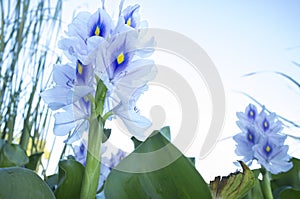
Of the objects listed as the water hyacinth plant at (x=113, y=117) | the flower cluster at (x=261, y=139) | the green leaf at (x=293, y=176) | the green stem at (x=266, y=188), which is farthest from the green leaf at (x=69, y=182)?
the green leaf at (x=293, y=176)

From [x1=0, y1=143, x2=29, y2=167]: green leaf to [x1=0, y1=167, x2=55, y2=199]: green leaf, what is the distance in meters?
0.63

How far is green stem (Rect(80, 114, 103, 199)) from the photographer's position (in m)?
0.46

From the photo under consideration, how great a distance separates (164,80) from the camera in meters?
0.70

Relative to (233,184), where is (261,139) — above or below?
below

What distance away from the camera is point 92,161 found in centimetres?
46

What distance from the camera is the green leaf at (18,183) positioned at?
0.45 m

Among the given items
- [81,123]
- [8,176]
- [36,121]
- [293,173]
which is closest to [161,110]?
[81,123]

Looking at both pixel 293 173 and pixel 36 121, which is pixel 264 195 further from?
pixel 36 121

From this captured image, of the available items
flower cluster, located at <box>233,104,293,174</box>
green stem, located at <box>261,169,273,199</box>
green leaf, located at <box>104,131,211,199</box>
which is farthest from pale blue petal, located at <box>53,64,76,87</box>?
flower cluster, located at <box>233,104,293,174</box>

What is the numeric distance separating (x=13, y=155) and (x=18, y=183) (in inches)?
25.4

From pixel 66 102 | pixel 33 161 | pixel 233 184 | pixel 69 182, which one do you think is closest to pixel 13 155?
pixel 33 161

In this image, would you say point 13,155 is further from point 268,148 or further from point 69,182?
point 268,148

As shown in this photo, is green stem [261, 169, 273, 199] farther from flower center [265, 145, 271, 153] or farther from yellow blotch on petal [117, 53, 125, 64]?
yellow blotch on petal [117, 53, 125, 64]

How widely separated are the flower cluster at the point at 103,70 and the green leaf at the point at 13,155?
58 cm
